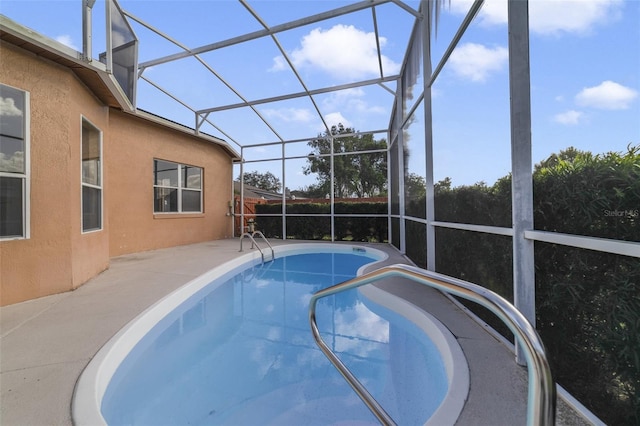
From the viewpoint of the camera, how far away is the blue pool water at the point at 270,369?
2.02m

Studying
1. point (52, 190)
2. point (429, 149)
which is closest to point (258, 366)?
point (52, 190)

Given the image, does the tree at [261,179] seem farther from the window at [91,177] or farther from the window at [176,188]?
the window at [91,177]

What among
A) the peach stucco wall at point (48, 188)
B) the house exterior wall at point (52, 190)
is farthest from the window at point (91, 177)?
the peach stucco wall at point (48, 188)

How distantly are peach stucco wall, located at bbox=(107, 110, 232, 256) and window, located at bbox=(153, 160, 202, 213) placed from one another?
7.3 inches

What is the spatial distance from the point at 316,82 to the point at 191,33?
2967 mm

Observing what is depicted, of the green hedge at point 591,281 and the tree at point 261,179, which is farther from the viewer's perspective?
the tree at point 261,179

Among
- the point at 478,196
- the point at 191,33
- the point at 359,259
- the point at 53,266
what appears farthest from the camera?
the point at 359,259

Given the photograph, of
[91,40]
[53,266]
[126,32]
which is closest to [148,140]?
[126,32]

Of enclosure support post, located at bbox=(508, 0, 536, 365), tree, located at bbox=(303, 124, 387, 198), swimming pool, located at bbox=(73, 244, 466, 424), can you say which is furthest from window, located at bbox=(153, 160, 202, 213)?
enclosure support post, located at bbox=(508, 0, 536, 365)

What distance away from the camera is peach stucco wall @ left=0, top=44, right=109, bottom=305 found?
3.29 m

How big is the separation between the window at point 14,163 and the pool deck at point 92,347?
0.99 meters

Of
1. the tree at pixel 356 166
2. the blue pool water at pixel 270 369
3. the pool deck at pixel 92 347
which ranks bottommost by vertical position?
the blue pool water at pixel 270 369

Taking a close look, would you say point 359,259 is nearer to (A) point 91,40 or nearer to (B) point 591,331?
(B) point 591,331

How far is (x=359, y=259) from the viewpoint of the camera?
25.1 feet
